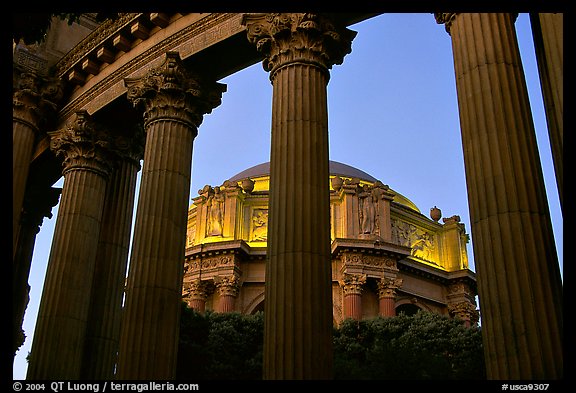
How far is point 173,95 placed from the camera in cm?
2423

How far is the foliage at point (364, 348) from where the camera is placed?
34406 mm

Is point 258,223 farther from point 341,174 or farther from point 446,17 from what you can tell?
point 446,17

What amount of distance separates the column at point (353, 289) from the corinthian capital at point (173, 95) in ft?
104

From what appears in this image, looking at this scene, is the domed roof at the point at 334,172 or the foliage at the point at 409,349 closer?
the foliage at the point at 409,349

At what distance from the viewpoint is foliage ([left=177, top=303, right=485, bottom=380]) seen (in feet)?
113

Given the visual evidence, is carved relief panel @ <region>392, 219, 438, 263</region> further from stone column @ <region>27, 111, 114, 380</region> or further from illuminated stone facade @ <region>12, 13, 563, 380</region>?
stone column @ <region>27, 111, 114, 380</region>

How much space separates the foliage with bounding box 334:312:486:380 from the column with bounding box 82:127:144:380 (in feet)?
41.0

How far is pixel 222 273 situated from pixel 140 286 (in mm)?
34859

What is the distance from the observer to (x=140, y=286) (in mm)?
20828

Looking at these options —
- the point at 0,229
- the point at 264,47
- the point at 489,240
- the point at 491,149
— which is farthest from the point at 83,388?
the point at 264,47

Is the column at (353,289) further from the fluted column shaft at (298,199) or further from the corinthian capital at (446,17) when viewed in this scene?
the corinthian capital at (446,17)

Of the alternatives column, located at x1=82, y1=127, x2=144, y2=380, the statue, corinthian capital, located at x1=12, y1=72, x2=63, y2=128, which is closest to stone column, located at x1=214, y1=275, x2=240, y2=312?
the statue

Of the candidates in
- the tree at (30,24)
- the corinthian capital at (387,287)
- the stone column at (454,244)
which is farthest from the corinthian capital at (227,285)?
the tree at (30,24)

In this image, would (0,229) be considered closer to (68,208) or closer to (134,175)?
(68,208)
